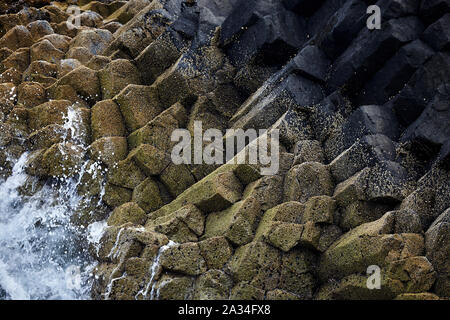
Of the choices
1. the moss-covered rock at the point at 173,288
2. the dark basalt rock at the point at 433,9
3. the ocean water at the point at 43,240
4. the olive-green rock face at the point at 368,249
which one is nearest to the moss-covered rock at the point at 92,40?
the ocean water at the point at 43,240

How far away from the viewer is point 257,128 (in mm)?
12211

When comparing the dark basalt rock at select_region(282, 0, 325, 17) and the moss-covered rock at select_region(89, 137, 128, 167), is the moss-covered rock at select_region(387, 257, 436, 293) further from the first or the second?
the dark basalt rock at select_region(282, 0, 325, 17)

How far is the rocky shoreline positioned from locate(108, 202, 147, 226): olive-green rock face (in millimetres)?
51

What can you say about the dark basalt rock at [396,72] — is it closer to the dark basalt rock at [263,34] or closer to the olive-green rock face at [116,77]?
the dark basalt rock at [263,34]

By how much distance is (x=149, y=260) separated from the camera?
9516 mm

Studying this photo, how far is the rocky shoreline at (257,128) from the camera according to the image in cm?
910

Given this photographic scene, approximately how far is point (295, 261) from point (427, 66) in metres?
5.19

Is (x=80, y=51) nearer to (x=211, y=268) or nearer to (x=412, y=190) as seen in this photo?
(x=211, y=268)

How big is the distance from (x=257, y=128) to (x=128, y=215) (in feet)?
12.4

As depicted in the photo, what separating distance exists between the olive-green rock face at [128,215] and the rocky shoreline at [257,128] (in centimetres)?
5

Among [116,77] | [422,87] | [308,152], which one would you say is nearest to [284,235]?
[308,152]

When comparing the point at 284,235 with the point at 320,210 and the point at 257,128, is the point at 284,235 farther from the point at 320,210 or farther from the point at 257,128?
the point at 257,128
